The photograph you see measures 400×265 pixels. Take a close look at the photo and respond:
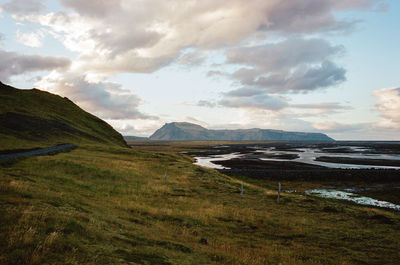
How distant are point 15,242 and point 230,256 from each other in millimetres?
8689

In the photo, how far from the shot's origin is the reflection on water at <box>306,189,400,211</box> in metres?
38.5

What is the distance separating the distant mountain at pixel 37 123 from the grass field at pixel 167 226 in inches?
1502

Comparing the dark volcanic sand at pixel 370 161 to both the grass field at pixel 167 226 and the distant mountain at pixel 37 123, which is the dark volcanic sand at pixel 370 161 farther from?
the distant mountain at pixel 37 123

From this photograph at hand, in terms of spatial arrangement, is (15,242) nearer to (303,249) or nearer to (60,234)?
(60,234)

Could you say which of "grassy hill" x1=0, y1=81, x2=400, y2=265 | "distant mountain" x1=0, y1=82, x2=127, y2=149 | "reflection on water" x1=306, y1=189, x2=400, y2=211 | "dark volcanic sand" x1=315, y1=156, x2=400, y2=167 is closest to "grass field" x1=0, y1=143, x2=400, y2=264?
"grassy hill" x1=0, y1=81, x2=400, y2=265

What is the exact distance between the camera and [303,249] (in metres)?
15.1

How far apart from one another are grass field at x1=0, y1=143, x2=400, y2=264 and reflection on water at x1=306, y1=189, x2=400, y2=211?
16.1 metres

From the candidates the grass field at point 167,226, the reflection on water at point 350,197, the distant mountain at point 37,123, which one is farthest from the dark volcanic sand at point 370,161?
the distant mountain at point 37,123

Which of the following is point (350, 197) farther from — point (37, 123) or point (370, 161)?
point (37, 123)

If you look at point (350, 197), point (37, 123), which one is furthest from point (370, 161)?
point (37, 123)

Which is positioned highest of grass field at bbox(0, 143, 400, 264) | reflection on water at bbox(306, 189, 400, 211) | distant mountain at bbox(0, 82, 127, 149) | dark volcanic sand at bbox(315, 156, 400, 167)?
distant mountain at bbox(0, 82, 127, 149)

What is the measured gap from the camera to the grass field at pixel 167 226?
28.8ft

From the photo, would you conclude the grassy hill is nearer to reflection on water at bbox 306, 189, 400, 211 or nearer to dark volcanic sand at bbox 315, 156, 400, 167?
reflection on water at bbox 306, 189, 400, 211

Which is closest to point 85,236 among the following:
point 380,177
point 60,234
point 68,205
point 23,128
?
point 60,234
